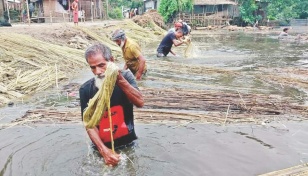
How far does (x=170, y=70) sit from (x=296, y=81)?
3.43 m

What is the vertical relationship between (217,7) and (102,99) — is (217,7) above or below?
above

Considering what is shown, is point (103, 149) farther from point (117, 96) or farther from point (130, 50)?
point (130, 50)

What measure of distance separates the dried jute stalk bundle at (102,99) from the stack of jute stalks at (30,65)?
3.72m

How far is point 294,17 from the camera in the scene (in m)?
37.9

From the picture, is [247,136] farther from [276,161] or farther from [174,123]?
[174,123]

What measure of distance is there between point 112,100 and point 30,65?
Answer: 19.4 feet

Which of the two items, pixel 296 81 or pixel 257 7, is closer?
pixel 296 81

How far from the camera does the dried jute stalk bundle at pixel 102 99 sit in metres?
2.68

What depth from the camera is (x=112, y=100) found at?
3.29 m

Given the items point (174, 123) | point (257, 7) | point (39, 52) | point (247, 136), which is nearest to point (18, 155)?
point (174, 123)

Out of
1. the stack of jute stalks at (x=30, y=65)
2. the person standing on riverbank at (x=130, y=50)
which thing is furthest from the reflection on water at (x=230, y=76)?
the stack of jute stalks at (x=30, y=65)

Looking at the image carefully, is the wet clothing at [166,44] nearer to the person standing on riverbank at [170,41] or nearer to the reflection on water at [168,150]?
the person standing on riverbank at [170,41]

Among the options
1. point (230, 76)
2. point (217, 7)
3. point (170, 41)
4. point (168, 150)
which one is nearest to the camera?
point (168, 150)

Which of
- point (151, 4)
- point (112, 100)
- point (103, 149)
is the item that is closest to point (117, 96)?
point (112, 100)
